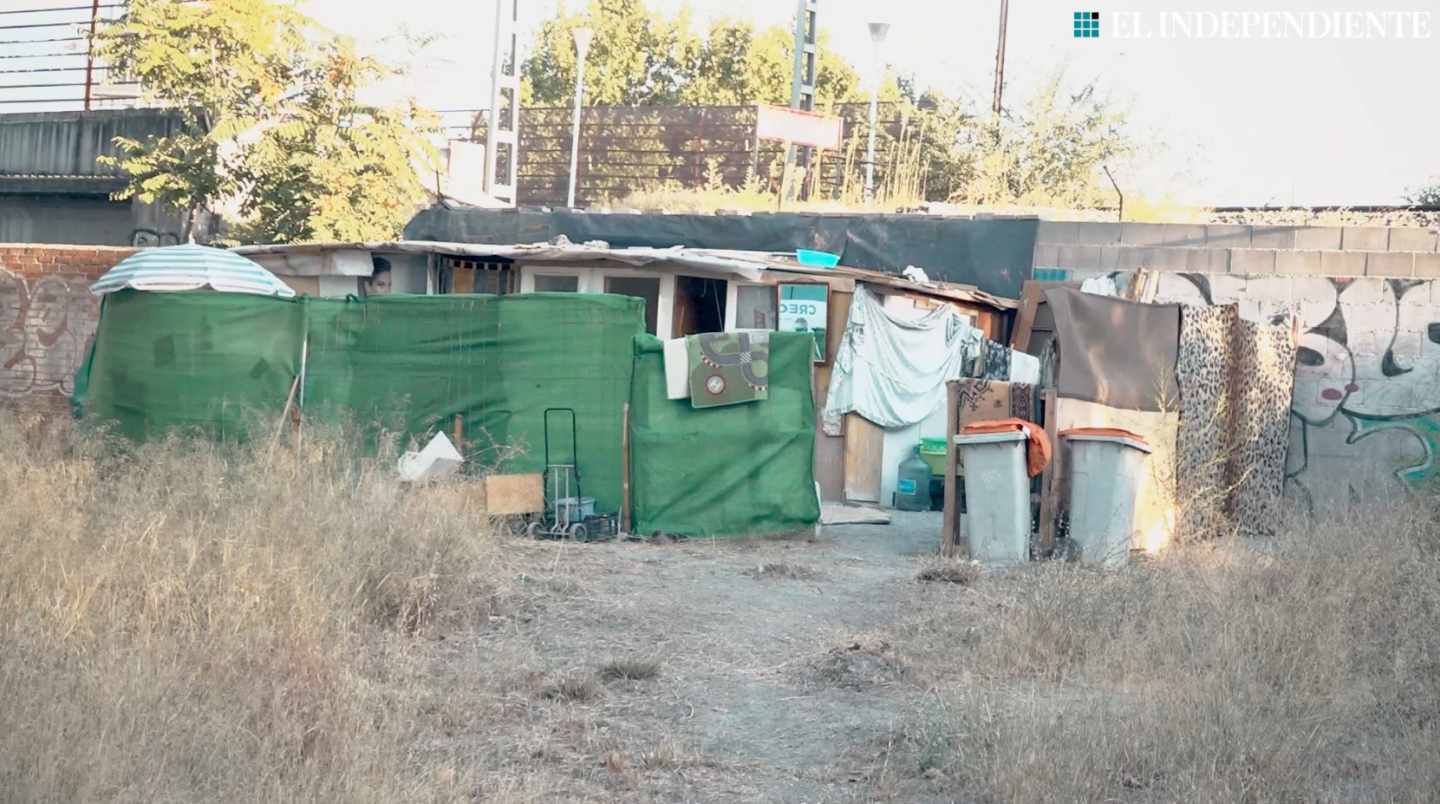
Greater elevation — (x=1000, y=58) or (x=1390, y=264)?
(x=1000, y=58)

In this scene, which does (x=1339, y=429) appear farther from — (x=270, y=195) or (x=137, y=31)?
(x=137, y=31)

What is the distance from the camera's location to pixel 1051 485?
38.4 ft

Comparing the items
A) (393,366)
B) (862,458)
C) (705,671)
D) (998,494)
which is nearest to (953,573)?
(998,494)

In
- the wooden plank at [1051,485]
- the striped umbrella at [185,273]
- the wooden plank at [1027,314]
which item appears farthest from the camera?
the wooden plank at [1027,314]

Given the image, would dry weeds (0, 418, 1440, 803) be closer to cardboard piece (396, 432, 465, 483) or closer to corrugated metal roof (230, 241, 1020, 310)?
cardboard piece (396, 432, 465, 483)

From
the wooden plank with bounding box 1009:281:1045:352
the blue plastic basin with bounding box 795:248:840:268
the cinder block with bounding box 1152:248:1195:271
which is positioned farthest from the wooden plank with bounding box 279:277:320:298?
the cinder block with bounding box 1152:248:1195:271

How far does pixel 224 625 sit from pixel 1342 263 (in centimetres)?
1256

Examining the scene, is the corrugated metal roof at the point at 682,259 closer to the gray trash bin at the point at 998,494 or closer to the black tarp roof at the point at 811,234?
the black tarp roof at the point at 811,234

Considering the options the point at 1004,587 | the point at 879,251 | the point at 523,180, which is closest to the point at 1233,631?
the point at 1004,587

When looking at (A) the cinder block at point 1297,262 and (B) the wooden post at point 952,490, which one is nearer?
(B) the wooden post at point 952,490

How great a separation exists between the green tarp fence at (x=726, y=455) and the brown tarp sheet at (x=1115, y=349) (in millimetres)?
2148

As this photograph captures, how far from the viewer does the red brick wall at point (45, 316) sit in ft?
57.2

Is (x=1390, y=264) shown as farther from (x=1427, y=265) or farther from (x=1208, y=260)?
(x=1208, y=260)

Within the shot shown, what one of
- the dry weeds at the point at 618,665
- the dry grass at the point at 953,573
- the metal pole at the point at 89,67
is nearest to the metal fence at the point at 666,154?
Result: the metal pole at the point at 89,67
